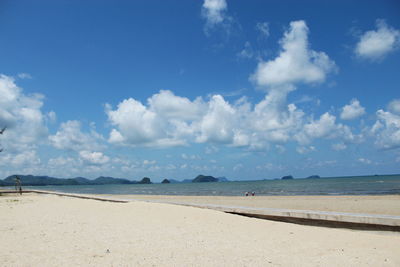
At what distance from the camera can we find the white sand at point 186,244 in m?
5.30

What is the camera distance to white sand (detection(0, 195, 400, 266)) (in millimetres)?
5297

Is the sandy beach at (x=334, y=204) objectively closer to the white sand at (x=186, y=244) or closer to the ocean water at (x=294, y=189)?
the white sand at (x=186, y=244)

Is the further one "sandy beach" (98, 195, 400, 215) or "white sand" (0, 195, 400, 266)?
"sandy beach" (98, 195, 400, 215)

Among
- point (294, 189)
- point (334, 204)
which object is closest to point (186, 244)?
point (334, 204)

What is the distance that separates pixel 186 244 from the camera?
21.4 feet

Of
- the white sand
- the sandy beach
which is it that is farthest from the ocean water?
the white sand

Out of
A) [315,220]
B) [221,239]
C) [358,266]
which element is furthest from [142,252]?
[315,220]

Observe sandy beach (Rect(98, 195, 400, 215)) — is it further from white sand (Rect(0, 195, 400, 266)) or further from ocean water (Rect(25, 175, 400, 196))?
ocean water (Rect(25, 175, 400, 196))

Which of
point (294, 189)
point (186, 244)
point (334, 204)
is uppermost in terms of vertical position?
point (186, 244)

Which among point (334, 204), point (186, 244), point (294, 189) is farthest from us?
point (294, 189)

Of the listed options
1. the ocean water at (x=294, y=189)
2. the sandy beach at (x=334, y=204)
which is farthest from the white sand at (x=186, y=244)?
the ocean water at (x=294, y=189)

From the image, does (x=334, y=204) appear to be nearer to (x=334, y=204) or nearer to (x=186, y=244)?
(x=334, y=204)

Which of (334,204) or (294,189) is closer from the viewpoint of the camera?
(334,204)

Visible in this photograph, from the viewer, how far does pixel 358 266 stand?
512cm
